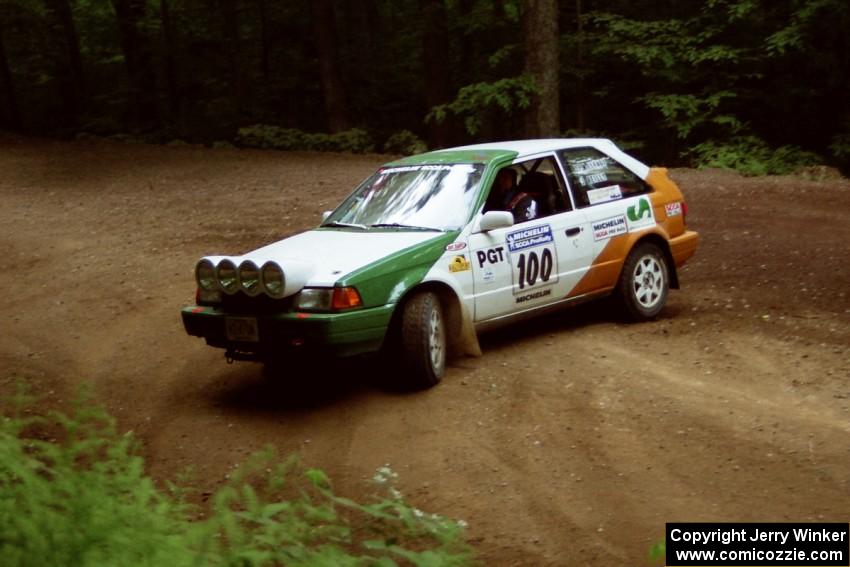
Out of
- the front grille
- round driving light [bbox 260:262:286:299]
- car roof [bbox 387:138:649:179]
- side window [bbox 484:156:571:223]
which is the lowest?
the front grille

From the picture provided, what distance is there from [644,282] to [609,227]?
28.3 inches

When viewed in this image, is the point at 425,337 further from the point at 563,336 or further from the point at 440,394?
the point at 563,336

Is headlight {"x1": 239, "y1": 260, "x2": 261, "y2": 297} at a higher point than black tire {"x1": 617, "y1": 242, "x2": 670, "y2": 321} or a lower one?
higher

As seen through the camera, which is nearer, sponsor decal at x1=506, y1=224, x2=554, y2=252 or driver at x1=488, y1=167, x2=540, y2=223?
sponsor decal at x1=506, y1=224, x2=554, y2=252

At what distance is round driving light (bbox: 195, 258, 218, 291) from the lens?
26.2 ft

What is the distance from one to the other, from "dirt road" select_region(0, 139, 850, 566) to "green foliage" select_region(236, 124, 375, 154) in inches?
370

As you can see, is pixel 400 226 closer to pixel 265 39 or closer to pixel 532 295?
pixel 532 295

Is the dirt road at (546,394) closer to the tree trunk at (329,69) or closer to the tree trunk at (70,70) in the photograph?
the tree trunk at (329,69)

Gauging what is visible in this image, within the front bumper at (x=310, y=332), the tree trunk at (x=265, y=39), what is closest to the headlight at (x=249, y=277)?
the front bumper at (x=310, y=332)

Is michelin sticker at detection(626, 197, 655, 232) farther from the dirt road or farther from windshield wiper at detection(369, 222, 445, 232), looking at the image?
windshield wiper at detection(369, 222, 445, 232)

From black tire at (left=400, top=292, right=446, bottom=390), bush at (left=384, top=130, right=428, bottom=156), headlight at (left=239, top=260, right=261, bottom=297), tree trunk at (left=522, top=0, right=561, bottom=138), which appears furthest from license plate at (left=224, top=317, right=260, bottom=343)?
bush at (left=384, top=130, right=428, bottom=156)

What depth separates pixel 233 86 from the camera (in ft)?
107

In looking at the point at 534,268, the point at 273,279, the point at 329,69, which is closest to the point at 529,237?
the point at 534,268

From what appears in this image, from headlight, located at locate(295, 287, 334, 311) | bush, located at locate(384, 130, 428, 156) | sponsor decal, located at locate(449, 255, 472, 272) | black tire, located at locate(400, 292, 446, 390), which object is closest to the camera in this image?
headlight, located at locate(295, 287, 334, 311)
